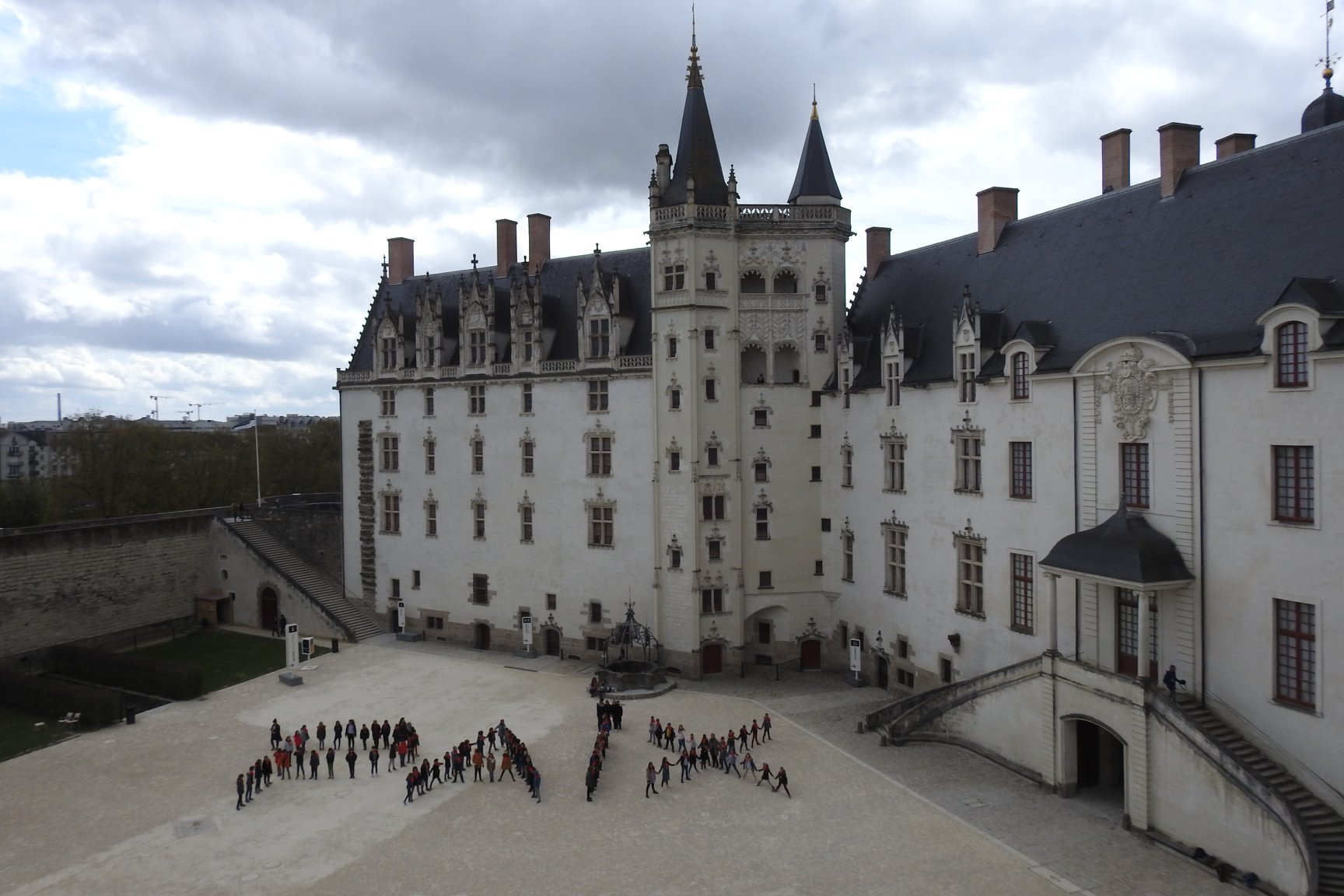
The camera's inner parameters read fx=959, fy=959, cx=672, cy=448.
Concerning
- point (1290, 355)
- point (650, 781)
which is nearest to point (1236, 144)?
point (1290, 355)

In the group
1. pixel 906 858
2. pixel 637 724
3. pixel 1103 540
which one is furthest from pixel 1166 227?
pixel 637 724

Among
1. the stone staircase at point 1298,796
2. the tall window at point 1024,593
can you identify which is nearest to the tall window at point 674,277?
the tall window at point 1024,593

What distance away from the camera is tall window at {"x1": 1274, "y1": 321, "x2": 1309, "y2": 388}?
2055 cm

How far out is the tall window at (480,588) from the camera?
4284 cm

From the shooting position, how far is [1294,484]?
2083 cm

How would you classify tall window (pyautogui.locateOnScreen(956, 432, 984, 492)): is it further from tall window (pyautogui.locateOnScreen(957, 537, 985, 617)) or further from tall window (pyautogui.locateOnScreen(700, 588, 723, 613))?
tall window (pyautogui.locateOnScreen(700, 588, 723, 613))

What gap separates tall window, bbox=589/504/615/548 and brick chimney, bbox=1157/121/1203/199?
22.8 m

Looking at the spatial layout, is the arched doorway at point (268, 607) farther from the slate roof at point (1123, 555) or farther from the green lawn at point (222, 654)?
the slate roof at point (1123, 555)

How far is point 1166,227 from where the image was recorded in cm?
2711

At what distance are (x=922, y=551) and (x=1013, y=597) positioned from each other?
179 inches

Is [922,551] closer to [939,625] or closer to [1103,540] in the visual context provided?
[939,625]

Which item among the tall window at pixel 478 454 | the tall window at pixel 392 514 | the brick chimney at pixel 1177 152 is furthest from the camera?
the tall window at pixel 392 514

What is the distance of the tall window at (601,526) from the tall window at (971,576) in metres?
14.3

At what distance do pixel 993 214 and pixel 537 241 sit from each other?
2102cm
